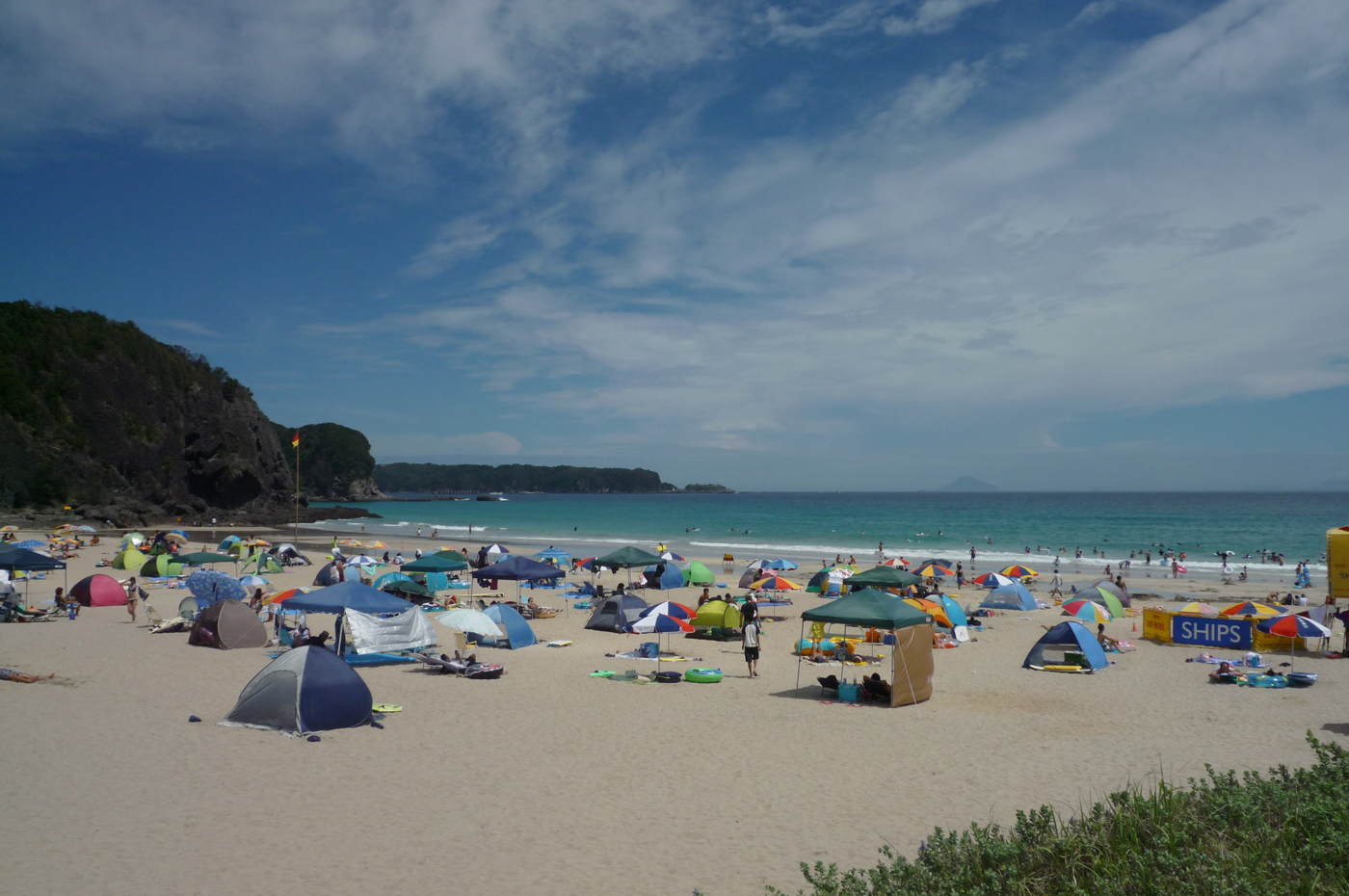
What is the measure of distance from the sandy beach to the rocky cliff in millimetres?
58496

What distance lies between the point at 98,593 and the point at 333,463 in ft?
505

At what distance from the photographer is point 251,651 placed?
16.2 meters

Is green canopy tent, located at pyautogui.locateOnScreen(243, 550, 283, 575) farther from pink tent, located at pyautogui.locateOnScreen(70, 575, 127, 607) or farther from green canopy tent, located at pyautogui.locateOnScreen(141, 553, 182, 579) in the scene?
pink tent, located at pyautogui.locateOnScreen(70, 575, 127, 607)

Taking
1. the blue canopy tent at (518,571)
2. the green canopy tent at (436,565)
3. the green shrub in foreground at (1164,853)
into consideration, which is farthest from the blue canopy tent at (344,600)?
the green shrub in foreground at (1164,853)

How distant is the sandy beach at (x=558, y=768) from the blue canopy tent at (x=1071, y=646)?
339mm

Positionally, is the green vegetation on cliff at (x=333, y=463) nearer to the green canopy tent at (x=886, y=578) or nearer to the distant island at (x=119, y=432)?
the distant island at (x=119, y=432)

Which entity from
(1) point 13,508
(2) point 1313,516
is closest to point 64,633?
(1) point 13,508

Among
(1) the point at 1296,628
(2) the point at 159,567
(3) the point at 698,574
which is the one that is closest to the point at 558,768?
(1) the point at 1296,628

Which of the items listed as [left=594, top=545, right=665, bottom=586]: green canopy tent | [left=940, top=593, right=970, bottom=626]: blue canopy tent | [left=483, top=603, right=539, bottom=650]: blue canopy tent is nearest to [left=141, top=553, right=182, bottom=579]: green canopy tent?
[left=483, top=603, right=539, bottom=650]: blue canopy tent

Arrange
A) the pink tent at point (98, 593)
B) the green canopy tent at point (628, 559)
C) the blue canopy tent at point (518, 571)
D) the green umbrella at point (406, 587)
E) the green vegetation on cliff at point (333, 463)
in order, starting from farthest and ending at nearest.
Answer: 1. the green vegetation on cliff at point (333, 463)
2. the green umbrella at point (406, 587)
3. the pink tent at point (98, 593)
4. the green canopy tent at point (628, 559)
5. the blue canopy tent at point (518, 571)

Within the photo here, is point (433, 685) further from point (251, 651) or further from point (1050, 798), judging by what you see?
point (1050, 798)

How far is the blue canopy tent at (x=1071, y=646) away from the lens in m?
16.0

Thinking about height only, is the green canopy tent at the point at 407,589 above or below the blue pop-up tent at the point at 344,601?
below

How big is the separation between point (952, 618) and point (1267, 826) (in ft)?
51.4
